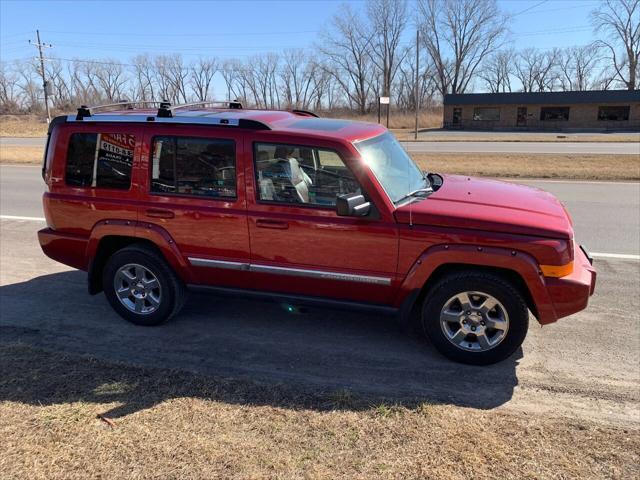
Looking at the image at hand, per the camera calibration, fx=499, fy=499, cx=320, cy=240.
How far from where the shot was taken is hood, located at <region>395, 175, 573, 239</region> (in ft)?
11.6

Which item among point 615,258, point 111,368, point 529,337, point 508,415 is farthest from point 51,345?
point 615,258

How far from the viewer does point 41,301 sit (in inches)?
203

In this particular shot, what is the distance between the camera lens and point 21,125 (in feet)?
215

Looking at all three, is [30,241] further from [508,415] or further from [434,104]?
[434,104]

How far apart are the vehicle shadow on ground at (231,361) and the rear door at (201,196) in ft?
1.98

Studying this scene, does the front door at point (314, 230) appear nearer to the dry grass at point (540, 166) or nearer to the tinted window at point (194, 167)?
the tinted window at point (194, 167)

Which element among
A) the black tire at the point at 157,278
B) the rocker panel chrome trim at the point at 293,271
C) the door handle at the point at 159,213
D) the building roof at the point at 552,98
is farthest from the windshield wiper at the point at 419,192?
the building roof at the point at 552,98

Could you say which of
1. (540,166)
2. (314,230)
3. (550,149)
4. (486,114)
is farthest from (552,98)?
(314,230)

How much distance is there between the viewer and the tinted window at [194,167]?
4.08 meters

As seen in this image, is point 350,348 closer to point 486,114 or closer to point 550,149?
point 550,149

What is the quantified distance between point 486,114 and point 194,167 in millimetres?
54515

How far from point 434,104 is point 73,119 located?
3276 inches

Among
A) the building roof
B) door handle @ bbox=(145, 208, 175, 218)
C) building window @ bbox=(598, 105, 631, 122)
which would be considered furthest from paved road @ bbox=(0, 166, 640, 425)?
building window @ bbox=(598, 105, 631, 122)

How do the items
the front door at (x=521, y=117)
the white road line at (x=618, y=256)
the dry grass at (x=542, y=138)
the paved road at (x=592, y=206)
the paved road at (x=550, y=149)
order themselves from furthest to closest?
the front door at (x=521, y=117) → the dry grass at (x=542, y=138) → the paved road at (x=550, y=149) → the paved road at (x=592, y=206) → the white road line at (x=618, y=256)
